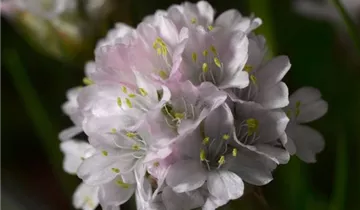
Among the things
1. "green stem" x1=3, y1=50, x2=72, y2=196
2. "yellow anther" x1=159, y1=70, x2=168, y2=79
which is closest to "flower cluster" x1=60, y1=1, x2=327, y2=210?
"yellow anther" x1=159, y1=70, x2=168, y2=79

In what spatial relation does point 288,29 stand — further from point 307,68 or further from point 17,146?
point 17,146

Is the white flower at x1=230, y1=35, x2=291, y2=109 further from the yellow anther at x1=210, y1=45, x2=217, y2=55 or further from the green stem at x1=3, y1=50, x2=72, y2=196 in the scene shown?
the green stem at x1=3, y1=50, x2=72, y2=196

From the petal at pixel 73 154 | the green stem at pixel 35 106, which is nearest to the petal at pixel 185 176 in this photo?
the petal at pixel 73 154

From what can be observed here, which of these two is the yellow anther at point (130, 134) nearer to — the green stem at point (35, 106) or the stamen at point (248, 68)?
the stamen at point (248, 68)

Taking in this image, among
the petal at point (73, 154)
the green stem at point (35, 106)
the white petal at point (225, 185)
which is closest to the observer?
the white petal at point (225, 185)

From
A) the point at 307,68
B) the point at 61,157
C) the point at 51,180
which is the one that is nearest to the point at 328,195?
the point at 307,68

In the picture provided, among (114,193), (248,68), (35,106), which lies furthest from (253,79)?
(35,106)

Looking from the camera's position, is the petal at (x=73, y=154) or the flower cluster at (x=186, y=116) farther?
the petal at (x=73, y=154)
